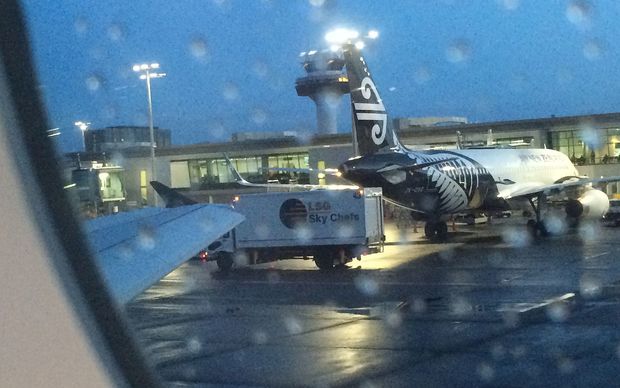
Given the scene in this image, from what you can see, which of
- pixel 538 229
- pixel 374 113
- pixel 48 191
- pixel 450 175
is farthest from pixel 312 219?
pixel 48 191

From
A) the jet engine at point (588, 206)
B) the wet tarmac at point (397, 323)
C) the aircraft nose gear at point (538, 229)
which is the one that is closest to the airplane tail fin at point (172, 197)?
the wet tarmac at point (397, 323)

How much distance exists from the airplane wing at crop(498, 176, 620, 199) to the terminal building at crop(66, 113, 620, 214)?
3.20 m

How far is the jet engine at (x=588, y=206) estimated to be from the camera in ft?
94.7

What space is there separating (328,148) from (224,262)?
18.8 meters

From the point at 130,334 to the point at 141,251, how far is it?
1.34 metres

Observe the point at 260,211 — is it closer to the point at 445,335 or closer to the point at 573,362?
the point at 445,335

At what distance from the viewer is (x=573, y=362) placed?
333 inches

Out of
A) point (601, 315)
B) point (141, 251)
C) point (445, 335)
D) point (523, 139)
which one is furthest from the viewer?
point (523, 139)

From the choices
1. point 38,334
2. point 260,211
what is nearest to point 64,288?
point 38,334

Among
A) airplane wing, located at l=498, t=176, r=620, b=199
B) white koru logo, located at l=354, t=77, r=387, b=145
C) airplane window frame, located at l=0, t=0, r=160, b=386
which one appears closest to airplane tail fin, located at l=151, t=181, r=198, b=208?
airplane window frame, located at l=0, t=0, r=160, b=386

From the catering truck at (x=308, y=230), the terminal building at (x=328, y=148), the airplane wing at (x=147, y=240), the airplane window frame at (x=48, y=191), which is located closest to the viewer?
the airplane window frame at (x=48, y=191)

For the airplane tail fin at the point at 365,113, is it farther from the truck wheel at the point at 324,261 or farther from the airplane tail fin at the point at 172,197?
the airplane tail fin at the point at 172,197

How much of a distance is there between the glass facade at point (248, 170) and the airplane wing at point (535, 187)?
8.29 m

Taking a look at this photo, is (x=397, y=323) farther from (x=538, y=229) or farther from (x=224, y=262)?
(x=538, y=229)
